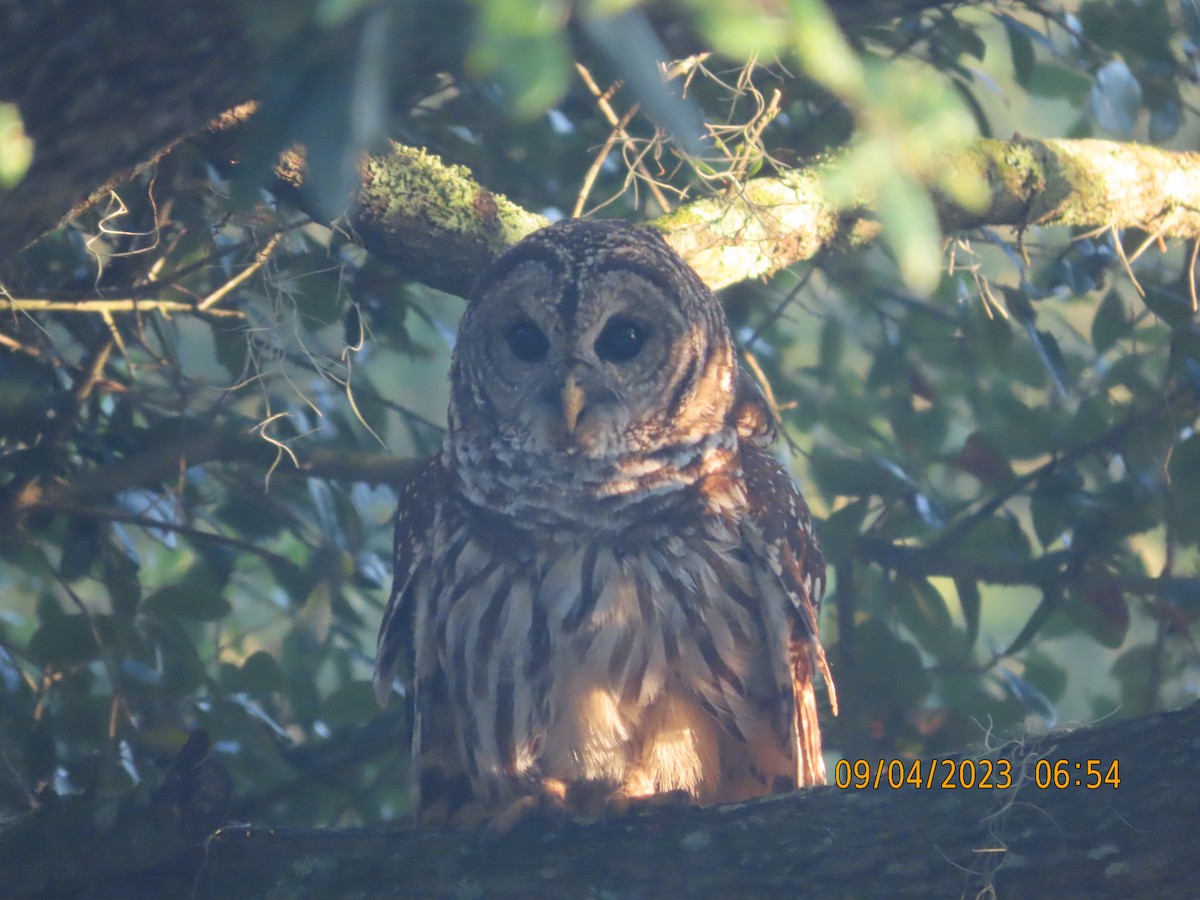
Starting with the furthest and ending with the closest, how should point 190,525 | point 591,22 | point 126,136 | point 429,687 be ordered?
point 190,525, point 429,687, point 126,136, point 591,22

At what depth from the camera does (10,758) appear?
268cm

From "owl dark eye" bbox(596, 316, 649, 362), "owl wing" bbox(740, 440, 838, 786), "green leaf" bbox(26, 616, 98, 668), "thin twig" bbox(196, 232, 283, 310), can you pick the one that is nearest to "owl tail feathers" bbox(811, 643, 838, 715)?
"owl wing" bbox(740, 440, 838, 786)

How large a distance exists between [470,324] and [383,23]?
1890mm

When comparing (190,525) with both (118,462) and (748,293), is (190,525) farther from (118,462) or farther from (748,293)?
(748,293)

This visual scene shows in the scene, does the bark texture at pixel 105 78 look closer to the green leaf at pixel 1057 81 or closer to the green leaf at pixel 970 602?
the green leaf at pixel 970 602

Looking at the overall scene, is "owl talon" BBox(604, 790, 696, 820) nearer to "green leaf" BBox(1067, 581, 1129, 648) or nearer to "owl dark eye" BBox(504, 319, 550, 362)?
"owl dark eye" BBox(504, 319, 550, 362)

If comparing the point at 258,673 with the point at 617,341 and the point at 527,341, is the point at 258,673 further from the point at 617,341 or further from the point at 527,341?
the point at 617,341

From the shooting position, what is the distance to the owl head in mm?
2773

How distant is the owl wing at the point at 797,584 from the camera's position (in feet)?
8.80

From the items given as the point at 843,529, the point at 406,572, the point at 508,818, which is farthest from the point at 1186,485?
the point at 406,572

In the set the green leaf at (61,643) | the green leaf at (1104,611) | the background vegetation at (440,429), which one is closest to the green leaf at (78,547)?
the background vegetation at (440,429)

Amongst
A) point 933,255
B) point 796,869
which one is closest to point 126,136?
point 933,255
